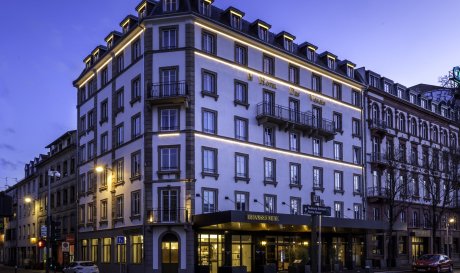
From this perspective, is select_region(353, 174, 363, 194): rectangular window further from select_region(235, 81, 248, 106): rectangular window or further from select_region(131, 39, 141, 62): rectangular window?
select_region(131, 39, 141, 62): rectangular window

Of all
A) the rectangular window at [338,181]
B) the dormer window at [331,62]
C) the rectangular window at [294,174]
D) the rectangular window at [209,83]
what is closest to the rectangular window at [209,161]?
the rectangular window at [209,83]

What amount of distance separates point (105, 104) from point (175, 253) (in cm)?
1784

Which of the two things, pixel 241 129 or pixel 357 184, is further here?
pixel 357 184

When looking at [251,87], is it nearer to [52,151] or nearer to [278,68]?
[278,68]

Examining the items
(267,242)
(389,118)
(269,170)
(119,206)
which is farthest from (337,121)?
(119,206)

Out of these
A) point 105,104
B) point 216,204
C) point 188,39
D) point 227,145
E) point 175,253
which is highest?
point 188,39

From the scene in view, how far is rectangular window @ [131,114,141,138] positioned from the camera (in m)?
46.2

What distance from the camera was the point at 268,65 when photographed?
5066cm

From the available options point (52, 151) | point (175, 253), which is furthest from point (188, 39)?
point (52, 151)

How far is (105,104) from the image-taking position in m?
54.1

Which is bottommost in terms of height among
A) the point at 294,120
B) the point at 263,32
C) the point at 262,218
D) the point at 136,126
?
the point at 262,218

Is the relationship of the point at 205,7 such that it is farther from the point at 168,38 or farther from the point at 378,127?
the point at 378,127

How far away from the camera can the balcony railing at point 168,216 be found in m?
42.5

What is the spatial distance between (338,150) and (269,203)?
1199 centimetres
